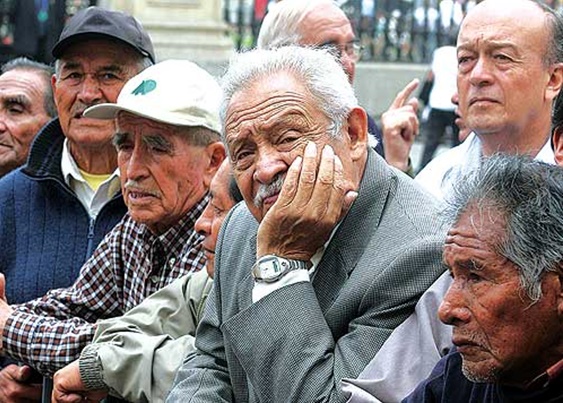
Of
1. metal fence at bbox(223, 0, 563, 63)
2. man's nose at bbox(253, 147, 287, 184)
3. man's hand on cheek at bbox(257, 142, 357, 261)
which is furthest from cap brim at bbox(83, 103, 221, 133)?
metal fence at bbox(223, 0, 563, 63)

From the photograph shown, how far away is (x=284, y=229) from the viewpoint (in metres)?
3.88

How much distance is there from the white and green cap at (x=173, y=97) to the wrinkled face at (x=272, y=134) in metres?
0.82

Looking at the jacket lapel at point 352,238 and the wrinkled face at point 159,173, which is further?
the wrinkled face at point 159,173

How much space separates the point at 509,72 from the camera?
498cm

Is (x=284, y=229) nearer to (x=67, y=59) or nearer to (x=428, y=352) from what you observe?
(x=428, y=352)

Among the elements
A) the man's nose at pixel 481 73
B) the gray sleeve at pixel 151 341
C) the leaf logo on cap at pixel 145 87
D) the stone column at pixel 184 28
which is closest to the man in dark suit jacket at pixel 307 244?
the gray sleeve at pixel 151 341

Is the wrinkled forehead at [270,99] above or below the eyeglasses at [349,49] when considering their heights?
above

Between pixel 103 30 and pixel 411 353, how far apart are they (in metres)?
2.48

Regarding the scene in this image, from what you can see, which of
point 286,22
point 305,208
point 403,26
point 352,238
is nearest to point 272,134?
point 305,208

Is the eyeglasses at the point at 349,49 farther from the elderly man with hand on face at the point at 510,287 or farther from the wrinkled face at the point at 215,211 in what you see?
the elderly man with hand on face at the point at 510,287

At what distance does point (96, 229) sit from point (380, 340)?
208cm

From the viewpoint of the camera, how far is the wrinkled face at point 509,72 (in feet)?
16.3

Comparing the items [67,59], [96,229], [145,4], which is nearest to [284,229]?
[96,229]

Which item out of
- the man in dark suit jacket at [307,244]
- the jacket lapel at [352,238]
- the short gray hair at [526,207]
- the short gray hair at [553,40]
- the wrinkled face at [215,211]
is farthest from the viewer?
the short gray hair at [553,40]
